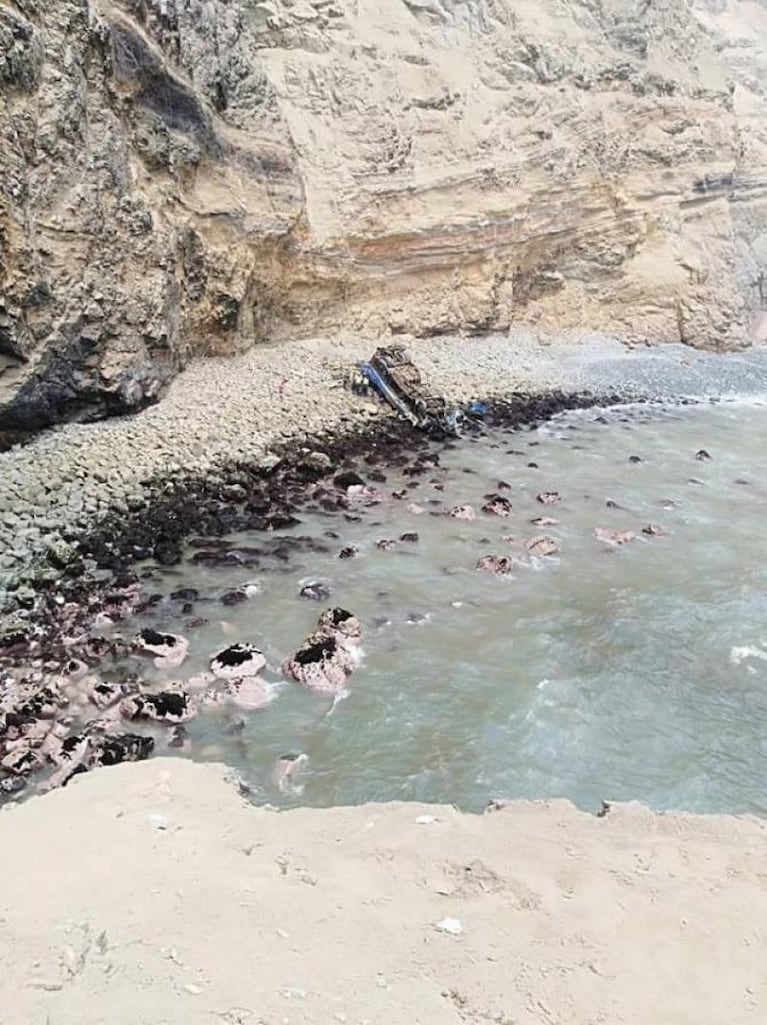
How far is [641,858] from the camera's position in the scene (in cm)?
513

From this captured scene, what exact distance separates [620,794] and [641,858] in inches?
62.2

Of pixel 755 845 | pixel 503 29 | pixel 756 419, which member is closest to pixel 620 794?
pixel 755 845

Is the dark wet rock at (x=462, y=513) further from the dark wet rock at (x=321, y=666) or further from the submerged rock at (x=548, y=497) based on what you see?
the dark wet rock at (x=321, y=666)

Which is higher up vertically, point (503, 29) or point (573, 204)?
point (503, 29)

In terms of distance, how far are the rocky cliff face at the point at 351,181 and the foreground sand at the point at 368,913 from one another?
9.45m

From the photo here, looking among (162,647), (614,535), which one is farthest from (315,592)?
(614,535)

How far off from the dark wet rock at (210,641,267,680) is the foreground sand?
8.02 feet

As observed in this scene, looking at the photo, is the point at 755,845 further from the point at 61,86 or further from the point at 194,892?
the point at 61,86

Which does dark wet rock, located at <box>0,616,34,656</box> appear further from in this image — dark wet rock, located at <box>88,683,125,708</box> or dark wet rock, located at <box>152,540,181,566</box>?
dark wet rock, located at <box>152,540,181,566</box>

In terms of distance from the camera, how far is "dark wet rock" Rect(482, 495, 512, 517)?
A: 13391 millimetres

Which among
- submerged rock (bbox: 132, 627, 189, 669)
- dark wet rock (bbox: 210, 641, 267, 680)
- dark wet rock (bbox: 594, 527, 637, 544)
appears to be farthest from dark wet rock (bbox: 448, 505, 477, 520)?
submerged rock (bbox: 132, 627, 189, 669)

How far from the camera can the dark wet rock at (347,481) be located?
46.2 ft

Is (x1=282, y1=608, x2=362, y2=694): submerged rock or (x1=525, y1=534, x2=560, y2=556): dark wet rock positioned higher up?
(x1=282, y1=608, x2=362, y2=694): submerged rock

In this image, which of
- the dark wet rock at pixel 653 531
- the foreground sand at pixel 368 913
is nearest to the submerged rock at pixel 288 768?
the foreground sand at pixel 368 913
